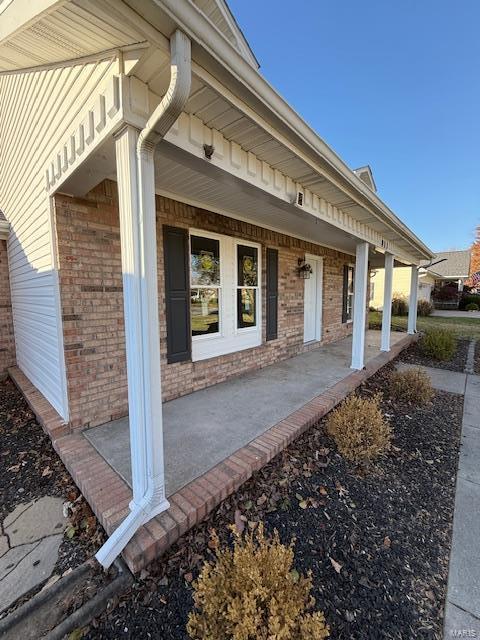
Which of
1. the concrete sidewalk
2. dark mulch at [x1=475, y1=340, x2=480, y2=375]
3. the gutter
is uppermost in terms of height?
the gutter

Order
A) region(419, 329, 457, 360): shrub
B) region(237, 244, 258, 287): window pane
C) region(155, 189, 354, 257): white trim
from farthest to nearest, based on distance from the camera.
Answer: region(419, 329, 457, 360): shrub < region(237, 244, 258, 287): window pane < region(155, 189, 354, 257): white trim

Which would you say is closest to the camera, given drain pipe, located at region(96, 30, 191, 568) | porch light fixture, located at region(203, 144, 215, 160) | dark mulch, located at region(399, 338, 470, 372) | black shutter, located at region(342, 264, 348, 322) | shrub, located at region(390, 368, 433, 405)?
drain pipe, located at region(96, 30, 191, 568)

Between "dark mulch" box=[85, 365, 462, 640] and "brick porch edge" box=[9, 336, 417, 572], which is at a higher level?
"brick porch edge" box=[9, 336, 417, 572]

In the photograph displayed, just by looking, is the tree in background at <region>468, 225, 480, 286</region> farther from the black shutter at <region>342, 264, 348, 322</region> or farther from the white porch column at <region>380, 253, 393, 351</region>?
the white porch column at <region>380, 253, 393, 351</region>

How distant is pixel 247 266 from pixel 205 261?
39.4 inches

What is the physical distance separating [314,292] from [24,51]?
6.66 m

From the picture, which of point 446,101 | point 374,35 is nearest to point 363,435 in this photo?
point 374,35

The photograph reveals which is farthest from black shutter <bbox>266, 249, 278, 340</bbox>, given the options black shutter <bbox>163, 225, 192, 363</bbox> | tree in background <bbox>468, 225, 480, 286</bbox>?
tree in background <bbox>468, 225, 480, 286</bbox>

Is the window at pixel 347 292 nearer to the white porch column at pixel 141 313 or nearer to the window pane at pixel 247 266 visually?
the window pane at pixel 247 266

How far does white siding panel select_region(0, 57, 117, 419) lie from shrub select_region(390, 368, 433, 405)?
15.5 feet

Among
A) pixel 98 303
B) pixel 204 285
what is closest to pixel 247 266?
pixel 204 285

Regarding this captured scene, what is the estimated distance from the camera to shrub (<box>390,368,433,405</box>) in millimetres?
4352

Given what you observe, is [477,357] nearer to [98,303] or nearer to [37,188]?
[98,303]

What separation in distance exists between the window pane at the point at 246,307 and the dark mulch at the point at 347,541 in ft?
7.97
